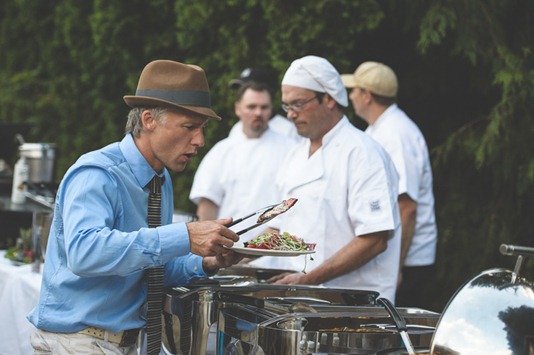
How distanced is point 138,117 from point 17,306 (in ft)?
5.19

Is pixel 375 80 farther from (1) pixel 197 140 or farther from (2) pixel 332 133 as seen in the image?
(1) pixel 197 140

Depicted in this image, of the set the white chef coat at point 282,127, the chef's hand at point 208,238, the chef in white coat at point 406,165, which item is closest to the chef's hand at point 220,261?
the chef's hand at point 208,238

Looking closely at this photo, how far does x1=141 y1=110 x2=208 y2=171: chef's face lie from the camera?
2.75 metres

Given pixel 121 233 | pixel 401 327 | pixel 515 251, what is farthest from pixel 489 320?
pixel 121 233

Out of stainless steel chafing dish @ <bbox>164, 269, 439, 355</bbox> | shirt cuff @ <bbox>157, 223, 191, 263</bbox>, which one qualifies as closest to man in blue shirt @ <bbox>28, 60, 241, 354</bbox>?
shirt cuff @ <bbox>157, 223, 191, 263</bbox>

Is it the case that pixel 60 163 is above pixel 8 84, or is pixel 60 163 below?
below

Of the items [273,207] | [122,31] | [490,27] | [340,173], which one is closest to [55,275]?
[273,207]

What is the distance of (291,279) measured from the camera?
3.52 m

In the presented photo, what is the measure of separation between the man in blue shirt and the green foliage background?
224 cm

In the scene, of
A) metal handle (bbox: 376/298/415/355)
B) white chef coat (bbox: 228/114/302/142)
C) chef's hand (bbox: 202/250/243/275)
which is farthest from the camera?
white chef coat (bbox: 228/114/302/142)

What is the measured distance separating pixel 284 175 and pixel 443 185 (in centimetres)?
150

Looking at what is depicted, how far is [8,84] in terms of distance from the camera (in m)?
8.96

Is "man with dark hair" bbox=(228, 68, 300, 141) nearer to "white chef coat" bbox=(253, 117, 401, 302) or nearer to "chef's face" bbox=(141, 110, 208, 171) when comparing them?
"white chef coat" bbox=(253, 117, 401, 302)

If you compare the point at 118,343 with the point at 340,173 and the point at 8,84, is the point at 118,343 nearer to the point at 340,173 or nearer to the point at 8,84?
the point at 340,173
